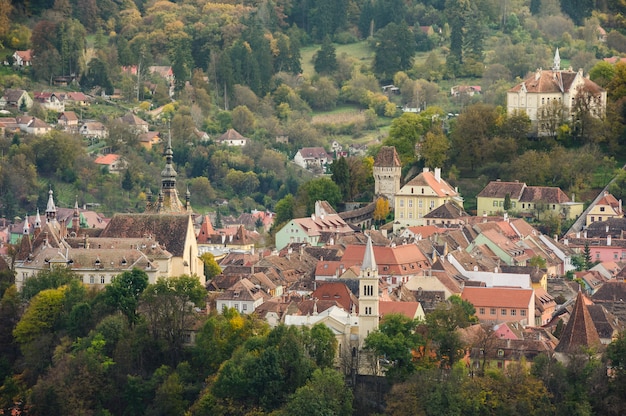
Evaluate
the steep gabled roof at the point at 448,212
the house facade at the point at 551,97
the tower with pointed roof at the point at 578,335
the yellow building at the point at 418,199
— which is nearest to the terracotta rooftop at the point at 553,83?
the house facade at the point at 551,97

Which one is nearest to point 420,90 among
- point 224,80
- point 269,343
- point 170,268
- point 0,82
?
point 224,80

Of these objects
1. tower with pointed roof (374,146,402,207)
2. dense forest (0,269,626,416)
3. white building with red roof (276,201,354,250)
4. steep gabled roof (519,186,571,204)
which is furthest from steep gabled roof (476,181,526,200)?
dense forest (0,269,626,416)

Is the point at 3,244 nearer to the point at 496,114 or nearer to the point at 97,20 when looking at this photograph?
the point at 496,114

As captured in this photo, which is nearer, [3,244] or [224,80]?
[3,244]

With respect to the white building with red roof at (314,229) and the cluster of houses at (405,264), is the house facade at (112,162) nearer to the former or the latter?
the cluster of houses at (405,264)

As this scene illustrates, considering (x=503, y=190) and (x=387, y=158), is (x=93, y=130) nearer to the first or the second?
(x=387, y=158)

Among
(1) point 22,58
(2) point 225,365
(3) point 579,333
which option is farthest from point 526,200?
(1) point 22,58
